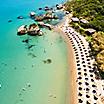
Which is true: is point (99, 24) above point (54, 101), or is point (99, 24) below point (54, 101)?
above

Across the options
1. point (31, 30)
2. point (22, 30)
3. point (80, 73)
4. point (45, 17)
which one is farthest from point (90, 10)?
point (80, 73)

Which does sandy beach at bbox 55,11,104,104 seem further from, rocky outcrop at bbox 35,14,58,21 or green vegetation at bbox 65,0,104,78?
rocky outcrop at bbox 35,14,58,21

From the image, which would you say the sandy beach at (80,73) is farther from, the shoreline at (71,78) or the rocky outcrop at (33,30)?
the rocky outcrop at (33,30)

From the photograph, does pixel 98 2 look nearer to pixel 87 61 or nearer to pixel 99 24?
pixel 99 24

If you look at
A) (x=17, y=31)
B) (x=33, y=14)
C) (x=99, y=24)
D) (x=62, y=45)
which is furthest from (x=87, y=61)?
(x=33, y=14)

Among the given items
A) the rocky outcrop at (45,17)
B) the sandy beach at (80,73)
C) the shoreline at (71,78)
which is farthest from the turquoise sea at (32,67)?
the rocky outcrop at (45,17)

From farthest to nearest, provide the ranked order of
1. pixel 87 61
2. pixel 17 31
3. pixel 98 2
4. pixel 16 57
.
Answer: pixel 98 2 → pixel 17 31 → pixel 16 57 → pixel 87 61

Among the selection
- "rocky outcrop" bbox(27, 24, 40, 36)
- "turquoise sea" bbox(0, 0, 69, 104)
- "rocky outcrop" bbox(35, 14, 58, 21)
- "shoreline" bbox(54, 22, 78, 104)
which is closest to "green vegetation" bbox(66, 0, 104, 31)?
"rocky outcrop" bbox(35, 14, 58, 21)
